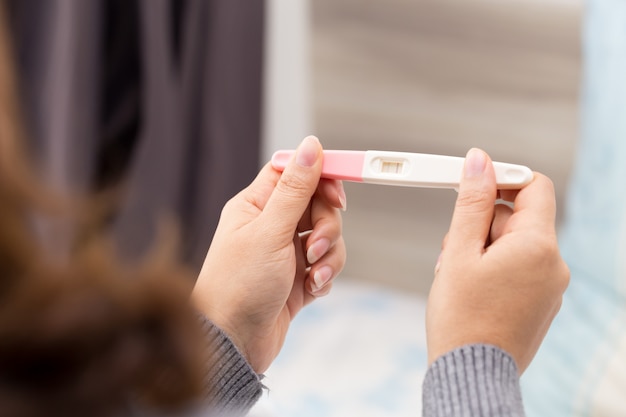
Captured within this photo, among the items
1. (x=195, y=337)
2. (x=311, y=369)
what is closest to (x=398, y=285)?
(x=311, y=369)

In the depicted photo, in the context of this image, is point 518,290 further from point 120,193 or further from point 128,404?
point 120,193

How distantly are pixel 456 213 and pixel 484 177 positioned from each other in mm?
35

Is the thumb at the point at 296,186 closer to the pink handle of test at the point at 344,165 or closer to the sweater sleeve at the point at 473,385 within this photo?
the pink handle of test at the point at 344,165

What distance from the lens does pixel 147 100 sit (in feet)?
3.73

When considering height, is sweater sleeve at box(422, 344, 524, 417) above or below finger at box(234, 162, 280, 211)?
below

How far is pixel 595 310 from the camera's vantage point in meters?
0.91

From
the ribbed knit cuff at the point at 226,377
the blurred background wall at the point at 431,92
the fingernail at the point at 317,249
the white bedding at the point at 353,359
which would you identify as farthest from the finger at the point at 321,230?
the blurred background wall at the point at 431,92

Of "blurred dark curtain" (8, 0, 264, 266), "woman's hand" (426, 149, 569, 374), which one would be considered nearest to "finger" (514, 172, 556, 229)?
"woman's hand" (426, 149, 569, 374)

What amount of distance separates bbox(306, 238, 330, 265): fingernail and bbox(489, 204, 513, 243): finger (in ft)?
0.50

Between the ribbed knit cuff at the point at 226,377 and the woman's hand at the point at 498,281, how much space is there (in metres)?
0.17

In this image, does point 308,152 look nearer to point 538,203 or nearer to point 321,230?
point 321,230

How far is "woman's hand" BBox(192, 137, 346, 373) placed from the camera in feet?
2.00

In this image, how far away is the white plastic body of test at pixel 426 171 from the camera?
0.56 m

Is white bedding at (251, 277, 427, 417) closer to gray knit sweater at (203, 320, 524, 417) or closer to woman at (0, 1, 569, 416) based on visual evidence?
woman at (0, 1, 569, 416)
